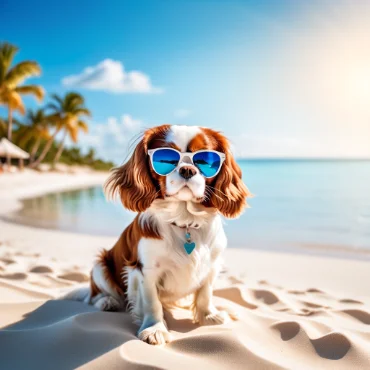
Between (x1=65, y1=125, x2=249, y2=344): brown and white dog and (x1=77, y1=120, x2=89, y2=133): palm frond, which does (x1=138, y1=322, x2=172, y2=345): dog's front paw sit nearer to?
(x1=65, y1=125, x2=249, y2=344): brown and white dog

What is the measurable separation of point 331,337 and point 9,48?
1233 inches

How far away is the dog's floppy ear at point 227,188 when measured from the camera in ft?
7.25

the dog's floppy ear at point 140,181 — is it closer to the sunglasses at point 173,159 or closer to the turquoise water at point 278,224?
the sunglasses at point 173,159

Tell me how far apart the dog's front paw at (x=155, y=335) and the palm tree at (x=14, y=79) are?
91.2ft

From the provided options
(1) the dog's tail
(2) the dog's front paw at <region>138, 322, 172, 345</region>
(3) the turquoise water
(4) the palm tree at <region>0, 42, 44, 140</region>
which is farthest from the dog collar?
(4) the palm tree at <region>0, 42, 44, 140</region>

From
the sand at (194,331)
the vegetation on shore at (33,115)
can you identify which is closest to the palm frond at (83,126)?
the vegetation on shore at (33,115)

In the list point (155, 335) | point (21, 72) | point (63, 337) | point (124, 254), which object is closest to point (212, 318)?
point (155, 335)

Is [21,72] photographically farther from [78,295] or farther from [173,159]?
[173,159]

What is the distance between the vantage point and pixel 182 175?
6.66 feet

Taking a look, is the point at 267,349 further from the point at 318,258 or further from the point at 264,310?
the point at 318,258

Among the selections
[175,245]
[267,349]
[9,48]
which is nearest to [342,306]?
[267,349]

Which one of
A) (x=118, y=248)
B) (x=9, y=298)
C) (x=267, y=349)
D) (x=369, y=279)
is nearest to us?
(x=267, y=349)

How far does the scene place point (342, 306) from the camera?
3.12 m

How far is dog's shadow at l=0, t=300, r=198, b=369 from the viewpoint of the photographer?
1787 mm
